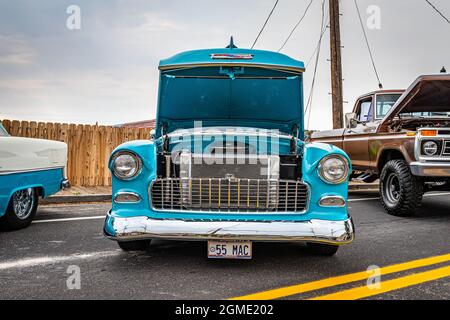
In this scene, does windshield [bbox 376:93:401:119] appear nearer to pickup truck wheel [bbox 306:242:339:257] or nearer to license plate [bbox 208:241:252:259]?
pickup truck wheel [bbox 306:242:339:257]

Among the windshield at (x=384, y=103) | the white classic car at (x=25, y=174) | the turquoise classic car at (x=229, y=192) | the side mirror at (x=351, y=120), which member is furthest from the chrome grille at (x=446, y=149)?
the white classic car at (x=25, y=174)

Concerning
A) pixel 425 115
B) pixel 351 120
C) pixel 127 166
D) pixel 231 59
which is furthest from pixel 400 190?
→ pixel 127 166

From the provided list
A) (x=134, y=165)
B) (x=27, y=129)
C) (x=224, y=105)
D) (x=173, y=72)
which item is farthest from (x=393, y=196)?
(x=27, y=129)

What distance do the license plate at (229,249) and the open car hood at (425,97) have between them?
4422mm

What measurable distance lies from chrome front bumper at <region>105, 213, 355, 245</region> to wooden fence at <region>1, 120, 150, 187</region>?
6.93 meters

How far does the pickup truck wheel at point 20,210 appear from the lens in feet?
17.0

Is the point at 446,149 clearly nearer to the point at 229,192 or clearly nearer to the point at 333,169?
the point at 333,169

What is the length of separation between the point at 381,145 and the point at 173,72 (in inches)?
162

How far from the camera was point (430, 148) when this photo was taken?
6.25 meters

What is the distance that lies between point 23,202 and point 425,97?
19.3 feet

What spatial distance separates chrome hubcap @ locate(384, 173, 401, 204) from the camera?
22.7 ft
